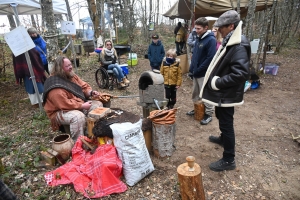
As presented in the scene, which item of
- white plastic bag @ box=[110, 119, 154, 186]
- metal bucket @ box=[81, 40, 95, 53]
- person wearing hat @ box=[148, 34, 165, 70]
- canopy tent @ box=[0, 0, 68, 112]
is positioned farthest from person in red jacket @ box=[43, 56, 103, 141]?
metal bucket @ box=[81, 40, 95, 53]

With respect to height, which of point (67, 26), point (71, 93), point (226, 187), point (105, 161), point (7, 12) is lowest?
point (226, 187)

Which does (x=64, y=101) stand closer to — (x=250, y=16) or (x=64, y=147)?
(x=64, y=147)

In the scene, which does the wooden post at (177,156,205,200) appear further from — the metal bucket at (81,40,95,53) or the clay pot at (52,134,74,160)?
the metal bucket at (81,40,95,53)

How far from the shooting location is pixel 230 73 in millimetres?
2143

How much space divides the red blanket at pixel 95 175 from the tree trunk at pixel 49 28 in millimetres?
3506

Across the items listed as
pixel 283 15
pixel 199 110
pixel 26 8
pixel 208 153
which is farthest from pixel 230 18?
pixel 283 15

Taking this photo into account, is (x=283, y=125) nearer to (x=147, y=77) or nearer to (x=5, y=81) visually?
(x=147, y=77)

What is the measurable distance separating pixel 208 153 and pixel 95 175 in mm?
1621

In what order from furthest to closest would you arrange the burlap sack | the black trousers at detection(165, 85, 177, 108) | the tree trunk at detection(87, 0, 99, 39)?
the tree trunk at detection(87, 0, 99, 39)
the black trousers at detection(165, 85, 177, 108)
the burlap sack

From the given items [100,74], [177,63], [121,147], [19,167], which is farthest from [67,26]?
A: [121,147]

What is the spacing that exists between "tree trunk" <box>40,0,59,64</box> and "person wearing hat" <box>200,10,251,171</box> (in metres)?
4.13

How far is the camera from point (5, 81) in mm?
6914

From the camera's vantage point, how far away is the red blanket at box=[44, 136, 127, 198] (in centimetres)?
221

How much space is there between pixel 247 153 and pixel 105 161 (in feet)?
6.70
